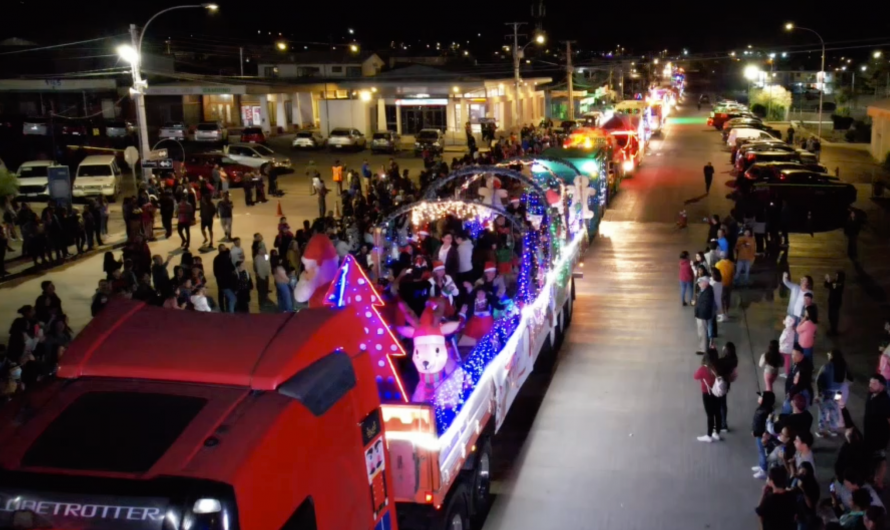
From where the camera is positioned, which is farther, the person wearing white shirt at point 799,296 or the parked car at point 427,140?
the parked car at point 427,140

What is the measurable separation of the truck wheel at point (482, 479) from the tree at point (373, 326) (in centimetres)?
134

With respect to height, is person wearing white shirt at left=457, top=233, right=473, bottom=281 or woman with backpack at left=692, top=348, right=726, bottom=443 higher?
person wearing white shirt at left=457, top=233, right=473, bottom=281

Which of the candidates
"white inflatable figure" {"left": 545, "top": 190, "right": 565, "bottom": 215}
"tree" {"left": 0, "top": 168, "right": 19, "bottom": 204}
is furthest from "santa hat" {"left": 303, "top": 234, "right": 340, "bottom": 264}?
"tree" {"left": 0, "top": 168, "right": 19, "bottom": 204}

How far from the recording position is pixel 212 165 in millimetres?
33750

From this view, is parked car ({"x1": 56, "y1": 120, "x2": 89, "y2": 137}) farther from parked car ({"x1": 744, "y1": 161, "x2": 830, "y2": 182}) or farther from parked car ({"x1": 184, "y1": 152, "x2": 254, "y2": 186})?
parked car ({"x1": 744, "y1": 161, "x2": 830, "y2": 182})

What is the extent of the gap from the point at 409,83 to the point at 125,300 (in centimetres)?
4937

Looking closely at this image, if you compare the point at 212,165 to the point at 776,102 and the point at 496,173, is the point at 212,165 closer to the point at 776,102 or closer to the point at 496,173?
the point at 496,173

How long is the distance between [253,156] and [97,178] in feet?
25.5

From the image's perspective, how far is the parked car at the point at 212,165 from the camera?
33.4m

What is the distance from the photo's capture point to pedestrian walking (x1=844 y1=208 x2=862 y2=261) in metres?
20.0

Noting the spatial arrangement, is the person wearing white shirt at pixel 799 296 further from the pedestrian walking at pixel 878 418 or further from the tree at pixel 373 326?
the tree at pixel 373 326

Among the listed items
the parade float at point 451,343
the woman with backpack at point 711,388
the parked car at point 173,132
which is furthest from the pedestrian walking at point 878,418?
the parked car at point 173,132

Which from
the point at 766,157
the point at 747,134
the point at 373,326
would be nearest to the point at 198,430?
the point at 373,326

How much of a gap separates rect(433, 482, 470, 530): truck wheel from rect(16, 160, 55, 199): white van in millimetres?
25780
